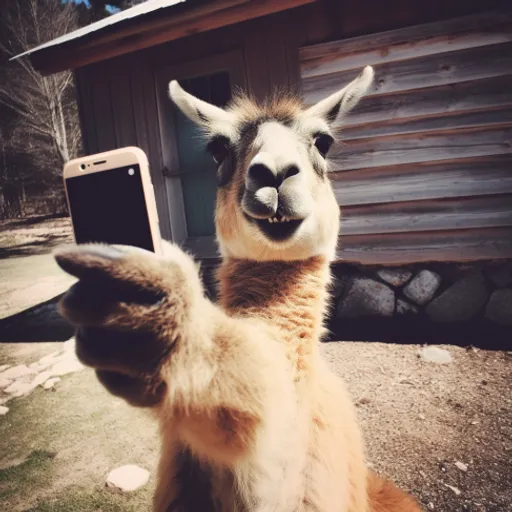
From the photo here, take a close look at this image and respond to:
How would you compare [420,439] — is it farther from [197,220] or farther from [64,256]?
[197,220]

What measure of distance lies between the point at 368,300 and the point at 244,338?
Answer: 13.0ft

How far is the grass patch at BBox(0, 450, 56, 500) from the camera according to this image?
2410mm

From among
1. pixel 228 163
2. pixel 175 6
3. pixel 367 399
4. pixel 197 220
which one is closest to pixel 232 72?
pixel 175 6

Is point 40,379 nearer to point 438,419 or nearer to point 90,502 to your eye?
point 90,502

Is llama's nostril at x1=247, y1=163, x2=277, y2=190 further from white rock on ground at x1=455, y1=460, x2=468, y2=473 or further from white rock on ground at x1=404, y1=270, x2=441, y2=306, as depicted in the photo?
white rock on ground at x1=404, y1=270, x2=441, y2=306

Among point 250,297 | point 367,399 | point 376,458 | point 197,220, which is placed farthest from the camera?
point 197,220

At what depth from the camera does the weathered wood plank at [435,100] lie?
13.1ft

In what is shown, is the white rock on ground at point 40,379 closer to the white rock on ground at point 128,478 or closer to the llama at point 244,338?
the white rock on ground at point 128,478

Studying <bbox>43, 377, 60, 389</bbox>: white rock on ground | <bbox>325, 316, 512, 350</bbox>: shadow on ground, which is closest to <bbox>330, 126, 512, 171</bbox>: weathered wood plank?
<bbox>325, 316, 512, 350</bbox>: shadow on ground

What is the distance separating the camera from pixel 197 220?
19.9 feet

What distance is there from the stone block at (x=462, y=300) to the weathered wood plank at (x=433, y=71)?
225 cm

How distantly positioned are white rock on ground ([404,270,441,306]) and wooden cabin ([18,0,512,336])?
0.19 metres

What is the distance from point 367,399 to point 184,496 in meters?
2.28

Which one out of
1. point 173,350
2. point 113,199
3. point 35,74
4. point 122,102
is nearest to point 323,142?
point 113,199
